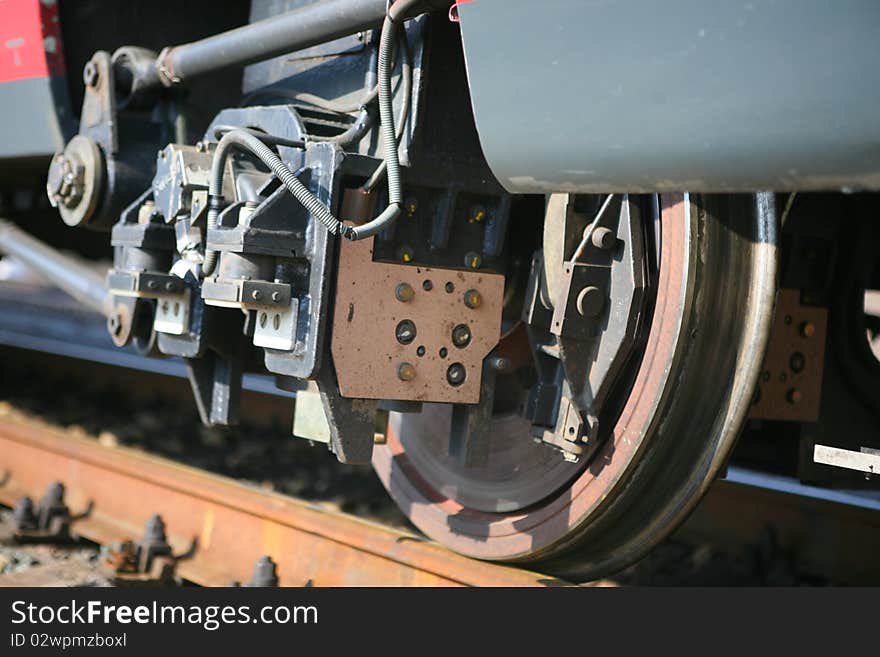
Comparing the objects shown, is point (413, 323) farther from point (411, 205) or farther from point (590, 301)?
point (590, 301)

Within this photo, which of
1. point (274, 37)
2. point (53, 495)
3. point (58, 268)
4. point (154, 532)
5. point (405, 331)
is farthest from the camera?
point (58, 268)

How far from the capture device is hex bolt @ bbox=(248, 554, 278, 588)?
3.08 m

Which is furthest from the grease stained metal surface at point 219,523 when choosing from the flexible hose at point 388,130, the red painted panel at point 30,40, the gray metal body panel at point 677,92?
the red painted panel at point 30,40

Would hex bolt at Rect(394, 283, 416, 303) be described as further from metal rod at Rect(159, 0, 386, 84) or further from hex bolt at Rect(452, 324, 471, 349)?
metal rod at Rect(159, 0, 386, 84)

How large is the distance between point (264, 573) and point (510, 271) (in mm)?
1064

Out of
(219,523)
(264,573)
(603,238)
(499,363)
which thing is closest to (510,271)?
(499,363)

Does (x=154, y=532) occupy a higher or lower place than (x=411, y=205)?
lower

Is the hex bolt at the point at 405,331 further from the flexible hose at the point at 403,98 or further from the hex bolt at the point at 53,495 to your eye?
the hex bolt at the point at 53,495

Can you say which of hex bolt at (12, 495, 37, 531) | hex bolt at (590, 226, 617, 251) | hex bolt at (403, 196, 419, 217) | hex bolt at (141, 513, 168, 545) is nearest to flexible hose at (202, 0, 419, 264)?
hex bolt at (403, 196, 419, 217)

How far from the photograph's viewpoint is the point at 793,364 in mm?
2924

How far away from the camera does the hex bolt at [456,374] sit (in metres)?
2.62

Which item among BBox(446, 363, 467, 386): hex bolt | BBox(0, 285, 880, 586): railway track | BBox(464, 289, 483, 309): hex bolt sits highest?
BBox(464, 289, 483, 309): hex bolt

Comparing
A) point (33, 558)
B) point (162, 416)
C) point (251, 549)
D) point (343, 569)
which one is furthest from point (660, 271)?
point (162, 416)

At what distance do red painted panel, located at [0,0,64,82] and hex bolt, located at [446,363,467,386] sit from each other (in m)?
1.84
